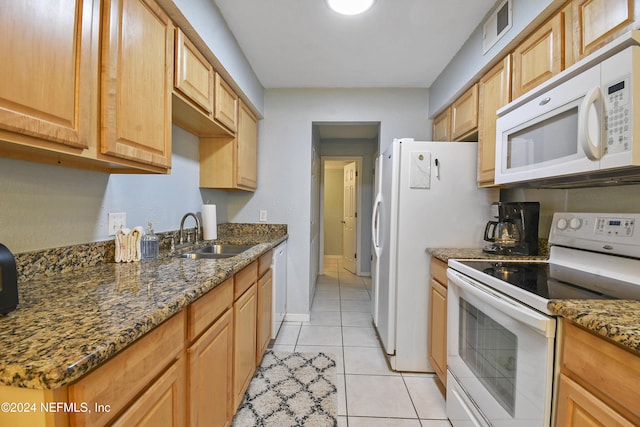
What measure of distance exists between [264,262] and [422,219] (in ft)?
3.85

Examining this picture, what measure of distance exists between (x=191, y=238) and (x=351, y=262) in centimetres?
336

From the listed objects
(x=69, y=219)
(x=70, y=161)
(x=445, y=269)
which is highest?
(x=70, y=161)

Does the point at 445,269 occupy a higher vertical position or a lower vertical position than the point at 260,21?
lower

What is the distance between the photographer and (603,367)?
0.72m

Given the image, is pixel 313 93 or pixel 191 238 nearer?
pixel 191 238

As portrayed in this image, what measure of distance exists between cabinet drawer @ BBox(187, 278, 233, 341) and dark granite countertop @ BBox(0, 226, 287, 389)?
2.9 inches

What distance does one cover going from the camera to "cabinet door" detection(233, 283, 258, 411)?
1.39 m

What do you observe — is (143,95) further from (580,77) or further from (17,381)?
(580,77)

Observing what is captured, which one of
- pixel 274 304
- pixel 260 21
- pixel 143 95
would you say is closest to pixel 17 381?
pixel 143 95

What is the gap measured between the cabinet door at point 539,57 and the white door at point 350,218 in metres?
3.31

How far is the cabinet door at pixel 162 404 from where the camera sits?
67 cm

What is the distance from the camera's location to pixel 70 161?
1.06m

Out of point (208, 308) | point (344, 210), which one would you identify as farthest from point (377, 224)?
point (344, 210)

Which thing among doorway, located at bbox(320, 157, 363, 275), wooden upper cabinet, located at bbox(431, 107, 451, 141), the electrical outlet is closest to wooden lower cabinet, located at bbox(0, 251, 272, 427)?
the electrical outlet
